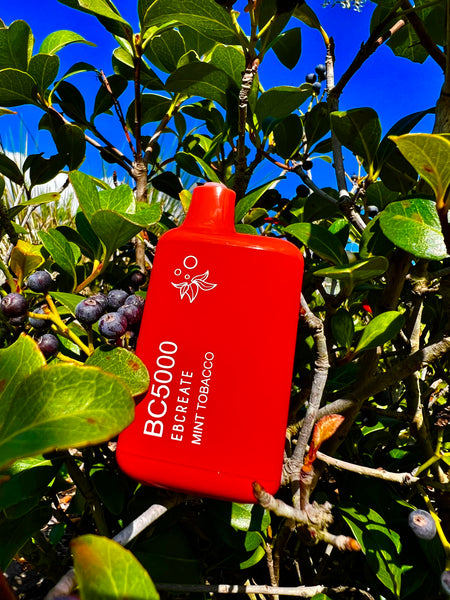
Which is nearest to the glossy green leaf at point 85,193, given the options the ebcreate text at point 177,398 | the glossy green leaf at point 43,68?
the ebcreate text at point 177,398

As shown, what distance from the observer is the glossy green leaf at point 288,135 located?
956mm

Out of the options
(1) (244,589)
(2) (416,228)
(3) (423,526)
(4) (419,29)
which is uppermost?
(4) (419,29)

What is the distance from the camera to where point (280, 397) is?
568 millimetres

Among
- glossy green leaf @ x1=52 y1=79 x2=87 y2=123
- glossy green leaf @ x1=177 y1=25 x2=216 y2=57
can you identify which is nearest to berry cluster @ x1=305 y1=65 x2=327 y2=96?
glossy green leaf @ x1=177 y1=25 x2=216 y2=57

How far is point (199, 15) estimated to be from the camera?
2.35ft

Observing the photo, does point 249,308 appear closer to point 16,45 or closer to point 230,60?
point 230,60

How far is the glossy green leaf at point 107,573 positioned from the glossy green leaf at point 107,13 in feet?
2.41

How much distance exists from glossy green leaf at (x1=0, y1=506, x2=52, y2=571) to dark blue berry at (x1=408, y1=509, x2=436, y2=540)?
1.68ft

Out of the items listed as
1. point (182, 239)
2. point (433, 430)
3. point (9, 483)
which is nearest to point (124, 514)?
point (9, 483)

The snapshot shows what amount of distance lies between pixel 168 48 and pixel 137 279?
45cm

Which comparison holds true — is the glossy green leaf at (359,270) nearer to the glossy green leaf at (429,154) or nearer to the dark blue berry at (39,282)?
the glossy green leaf at (429,154)

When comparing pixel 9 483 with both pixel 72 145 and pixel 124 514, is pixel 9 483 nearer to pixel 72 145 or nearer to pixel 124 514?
pixel 124 514

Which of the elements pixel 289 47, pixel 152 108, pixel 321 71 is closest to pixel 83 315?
pixel 152 108

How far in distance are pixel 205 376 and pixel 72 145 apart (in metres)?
0.59
